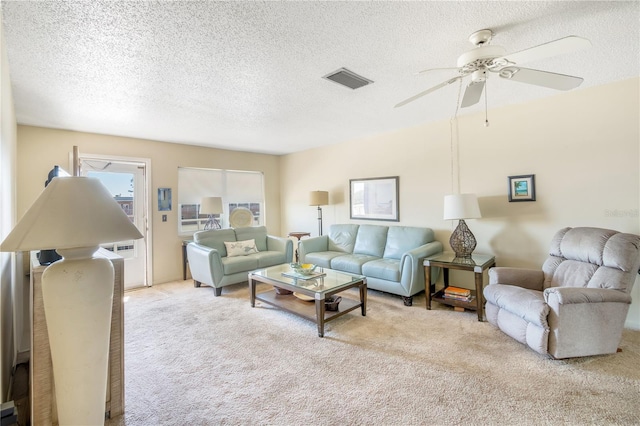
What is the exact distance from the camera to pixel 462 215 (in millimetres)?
3322

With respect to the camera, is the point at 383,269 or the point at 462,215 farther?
the point at 383,269

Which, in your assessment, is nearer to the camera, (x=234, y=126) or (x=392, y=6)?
(x=392, y=6)

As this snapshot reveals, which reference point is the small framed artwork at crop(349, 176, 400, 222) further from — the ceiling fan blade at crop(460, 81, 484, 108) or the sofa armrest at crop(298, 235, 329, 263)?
the ceiling fan blade at crop(460, 81, 484, 108)

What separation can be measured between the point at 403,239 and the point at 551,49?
9.26 feet

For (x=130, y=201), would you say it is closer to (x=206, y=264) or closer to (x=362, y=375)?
(x=206, y=264)

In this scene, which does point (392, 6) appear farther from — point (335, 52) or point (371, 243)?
point (371, 243)

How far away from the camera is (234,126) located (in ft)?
13.1

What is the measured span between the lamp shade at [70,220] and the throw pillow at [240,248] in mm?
3243

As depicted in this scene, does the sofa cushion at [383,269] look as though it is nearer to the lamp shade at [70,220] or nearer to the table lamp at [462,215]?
the table lamp at [462,215]

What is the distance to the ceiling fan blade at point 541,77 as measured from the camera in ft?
6.12

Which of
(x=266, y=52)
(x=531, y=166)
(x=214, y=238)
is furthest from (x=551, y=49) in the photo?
(x=214, y=238)

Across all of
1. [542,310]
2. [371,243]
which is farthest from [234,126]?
[542,310]

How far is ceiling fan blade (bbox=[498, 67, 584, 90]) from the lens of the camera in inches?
73.5

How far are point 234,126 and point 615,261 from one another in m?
4.20
